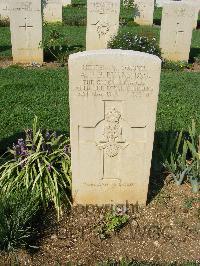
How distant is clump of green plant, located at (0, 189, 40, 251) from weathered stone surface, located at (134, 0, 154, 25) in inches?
575

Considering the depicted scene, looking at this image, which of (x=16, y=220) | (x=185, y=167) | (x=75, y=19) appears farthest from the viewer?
(x=75, y=19)

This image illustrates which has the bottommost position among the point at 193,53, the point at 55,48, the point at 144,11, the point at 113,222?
the point at 113,222

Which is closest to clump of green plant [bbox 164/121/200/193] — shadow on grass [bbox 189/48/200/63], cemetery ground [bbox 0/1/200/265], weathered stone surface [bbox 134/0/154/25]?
cemetery ground [bbox 0/1/200/265]

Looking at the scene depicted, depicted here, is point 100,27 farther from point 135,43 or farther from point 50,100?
Result: point 50,100

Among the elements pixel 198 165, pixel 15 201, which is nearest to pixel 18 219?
A: pixel 15 201

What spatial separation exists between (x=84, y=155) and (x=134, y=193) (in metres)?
0.78

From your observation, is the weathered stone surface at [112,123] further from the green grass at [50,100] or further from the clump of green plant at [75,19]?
the clump of green plant at [75,19]

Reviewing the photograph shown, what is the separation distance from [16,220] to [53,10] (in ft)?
47.5

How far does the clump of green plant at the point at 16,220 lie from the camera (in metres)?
3.85

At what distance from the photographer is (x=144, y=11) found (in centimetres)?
1738

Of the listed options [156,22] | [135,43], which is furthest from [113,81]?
[156,22]

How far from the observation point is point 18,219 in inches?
153

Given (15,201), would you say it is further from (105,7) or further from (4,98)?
(105,7)

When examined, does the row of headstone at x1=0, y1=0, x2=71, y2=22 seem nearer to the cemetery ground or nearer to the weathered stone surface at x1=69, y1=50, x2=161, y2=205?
the cemetery ground
